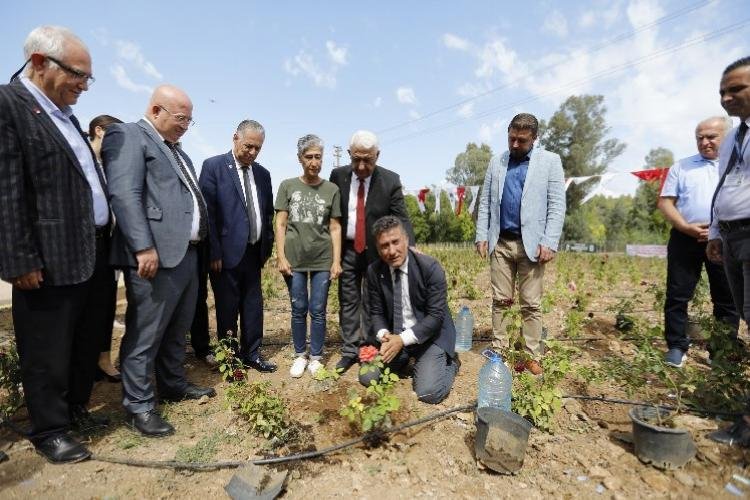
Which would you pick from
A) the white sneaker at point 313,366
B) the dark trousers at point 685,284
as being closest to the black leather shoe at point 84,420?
the white sneaker at point 313,366

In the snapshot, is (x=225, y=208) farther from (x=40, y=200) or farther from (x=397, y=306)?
(x=397, y=306)

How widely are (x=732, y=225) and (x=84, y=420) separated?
4351 mm

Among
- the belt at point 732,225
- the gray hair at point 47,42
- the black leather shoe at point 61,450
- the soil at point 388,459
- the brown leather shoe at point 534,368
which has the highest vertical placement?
the gray hair at point 47,42

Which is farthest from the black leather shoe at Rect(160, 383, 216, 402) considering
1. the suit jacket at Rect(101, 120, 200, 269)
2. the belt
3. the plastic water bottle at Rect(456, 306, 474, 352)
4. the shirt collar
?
the belt

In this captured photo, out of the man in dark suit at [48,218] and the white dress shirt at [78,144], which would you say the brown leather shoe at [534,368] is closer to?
the man in dark suit at [48,218]

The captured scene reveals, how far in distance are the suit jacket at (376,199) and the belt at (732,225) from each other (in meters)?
2.15

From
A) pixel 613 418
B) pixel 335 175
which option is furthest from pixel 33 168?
pixel 613 418

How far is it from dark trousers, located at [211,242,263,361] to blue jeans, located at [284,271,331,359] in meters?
0.32

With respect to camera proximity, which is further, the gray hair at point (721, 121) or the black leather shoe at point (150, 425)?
the gray hair at point (721, 121)

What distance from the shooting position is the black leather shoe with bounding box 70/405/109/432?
2.66 metres

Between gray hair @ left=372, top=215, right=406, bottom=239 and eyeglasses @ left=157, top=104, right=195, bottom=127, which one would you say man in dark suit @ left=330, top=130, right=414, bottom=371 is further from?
eyeglasses @ left=157, top=104, right=195, bottom=127

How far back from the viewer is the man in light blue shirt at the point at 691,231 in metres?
3.46

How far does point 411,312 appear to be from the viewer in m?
3.36

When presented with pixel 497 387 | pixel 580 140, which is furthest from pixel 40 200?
pixel 580 140
